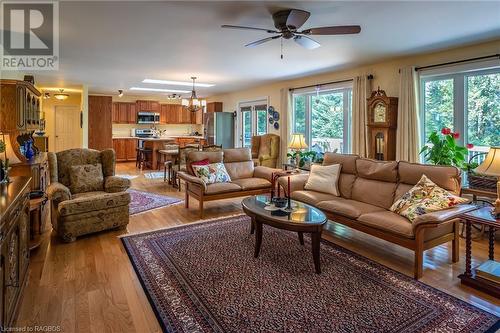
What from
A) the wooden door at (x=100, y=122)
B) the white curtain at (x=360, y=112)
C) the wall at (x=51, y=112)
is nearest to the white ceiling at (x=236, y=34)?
the white curtain at (x=360, y=112)

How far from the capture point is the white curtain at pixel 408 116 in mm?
4824

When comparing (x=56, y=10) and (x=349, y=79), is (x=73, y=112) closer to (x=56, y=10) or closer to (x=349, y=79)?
(x=56, y=10)

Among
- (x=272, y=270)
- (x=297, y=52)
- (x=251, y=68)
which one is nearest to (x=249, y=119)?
(x=251, y=68)

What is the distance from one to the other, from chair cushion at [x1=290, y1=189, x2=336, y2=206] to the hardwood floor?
0.42m

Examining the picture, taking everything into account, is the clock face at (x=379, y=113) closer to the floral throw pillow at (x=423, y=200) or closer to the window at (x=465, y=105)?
the window at (x=465, y=105)

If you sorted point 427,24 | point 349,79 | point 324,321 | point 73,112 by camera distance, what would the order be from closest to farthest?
point 324,321 < point 427,24 < point 349,79 < point 73,112

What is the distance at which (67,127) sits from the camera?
1064 cm

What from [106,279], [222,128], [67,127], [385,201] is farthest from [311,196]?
[67,127]

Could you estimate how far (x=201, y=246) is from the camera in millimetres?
3479

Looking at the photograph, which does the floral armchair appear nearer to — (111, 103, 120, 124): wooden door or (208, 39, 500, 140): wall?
(208, 39, 500, 140): wall

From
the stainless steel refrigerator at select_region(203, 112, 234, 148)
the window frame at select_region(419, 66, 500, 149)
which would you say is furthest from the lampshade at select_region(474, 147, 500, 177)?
the stainless steel refrigerator at select_region(203, 112, 234, 148)

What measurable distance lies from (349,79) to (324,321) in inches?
190

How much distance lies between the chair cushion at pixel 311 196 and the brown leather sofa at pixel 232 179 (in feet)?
2.95

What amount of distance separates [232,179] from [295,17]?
3016 mm
